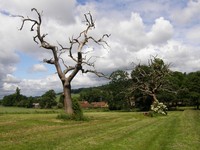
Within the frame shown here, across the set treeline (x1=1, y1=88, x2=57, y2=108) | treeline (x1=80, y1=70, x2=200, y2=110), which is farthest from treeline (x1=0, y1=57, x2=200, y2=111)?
treeline (x1=1, y1=88, x2=57, y2=108)

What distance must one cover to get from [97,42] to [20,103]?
358 feet

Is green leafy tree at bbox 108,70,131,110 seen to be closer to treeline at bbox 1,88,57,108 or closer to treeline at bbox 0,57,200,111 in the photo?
treeline at bbox 0,57,200,111

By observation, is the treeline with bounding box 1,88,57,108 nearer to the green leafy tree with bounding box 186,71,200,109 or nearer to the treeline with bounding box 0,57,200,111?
the treeline with bounding box 0,57,200,111

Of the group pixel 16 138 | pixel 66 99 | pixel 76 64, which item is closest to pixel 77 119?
pixel 66 99

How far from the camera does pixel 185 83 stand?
294 feet

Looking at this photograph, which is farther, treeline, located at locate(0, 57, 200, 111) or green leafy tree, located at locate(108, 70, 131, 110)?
green leafy tree, located at locate(108, 70, 131, 110)

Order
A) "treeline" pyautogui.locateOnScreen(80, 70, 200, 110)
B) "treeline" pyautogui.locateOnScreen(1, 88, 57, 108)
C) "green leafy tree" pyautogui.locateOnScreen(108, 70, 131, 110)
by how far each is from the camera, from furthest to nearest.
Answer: "treeline" pyautogui.locateOnScreen(1, 88, 57, 108) < "green leafy tree" pyautogui.locateOnScreen(108, 70, 131, 110) < "treeline" pyautogui.locateOnScreen(80, 70, 200, 110)

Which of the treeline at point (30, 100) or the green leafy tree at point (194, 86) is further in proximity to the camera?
the treeline at point (30, 100)

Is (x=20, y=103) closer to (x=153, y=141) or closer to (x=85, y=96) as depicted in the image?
(x=85, y=96)

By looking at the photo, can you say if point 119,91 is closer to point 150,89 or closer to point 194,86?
point 194,86

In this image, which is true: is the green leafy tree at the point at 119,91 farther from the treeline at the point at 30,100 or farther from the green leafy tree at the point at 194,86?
the treeline at the point at 30,100

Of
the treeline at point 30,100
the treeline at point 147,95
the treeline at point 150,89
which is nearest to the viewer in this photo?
the treeline at point 150,89

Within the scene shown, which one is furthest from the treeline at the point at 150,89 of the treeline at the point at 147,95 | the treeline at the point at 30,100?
the treeline at the point at 30,100

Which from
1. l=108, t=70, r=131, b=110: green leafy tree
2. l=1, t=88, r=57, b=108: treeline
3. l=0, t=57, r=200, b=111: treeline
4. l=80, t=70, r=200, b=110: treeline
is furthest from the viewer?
l=1, t=88, r=57, b=108: treeline
